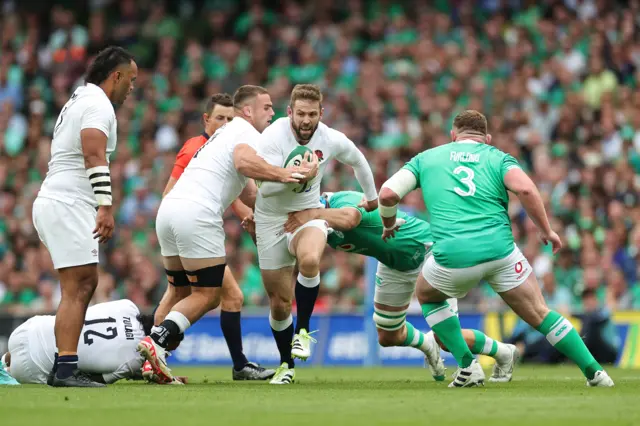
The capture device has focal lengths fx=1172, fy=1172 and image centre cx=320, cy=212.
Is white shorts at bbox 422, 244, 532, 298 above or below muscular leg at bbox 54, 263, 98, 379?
above

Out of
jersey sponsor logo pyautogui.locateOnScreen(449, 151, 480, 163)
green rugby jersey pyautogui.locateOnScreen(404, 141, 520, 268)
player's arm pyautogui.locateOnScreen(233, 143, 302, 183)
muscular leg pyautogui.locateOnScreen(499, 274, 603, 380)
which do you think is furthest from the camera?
player's arm pyautogui.locateOnScreen(233, 143, 302, 183)

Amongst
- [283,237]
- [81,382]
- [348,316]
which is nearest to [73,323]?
[81,382]

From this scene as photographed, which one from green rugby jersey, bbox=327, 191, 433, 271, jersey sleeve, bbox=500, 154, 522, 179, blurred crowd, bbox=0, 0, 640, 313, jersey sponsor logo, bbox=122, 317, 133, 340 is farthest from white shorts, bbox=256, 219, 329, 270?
blurred crowd, bbox=0, 0, 640, 313

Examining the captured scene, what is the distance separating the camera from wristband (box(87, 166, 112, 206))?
9.25m

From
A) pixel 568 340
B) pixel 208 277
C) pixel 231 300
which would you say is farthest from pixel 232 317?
pixel 568 340

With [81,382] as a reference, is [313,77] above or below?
above

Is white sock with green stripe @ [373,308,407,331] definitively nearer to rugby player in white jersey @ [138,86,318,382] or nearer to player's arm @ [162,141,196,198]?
rugby player in white jersey @ [138,86,318,382]

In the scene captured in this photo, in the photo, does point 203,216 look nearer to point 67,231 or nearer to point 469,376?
point 67,231

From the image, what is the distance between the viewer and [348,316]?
1731cm

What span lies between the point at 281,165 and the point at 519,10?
13779mm

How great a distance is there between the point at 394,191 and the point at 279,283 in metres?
1.57

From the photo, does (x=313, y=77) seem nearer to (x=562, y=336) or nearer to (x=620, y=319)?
(x=620, y=319)

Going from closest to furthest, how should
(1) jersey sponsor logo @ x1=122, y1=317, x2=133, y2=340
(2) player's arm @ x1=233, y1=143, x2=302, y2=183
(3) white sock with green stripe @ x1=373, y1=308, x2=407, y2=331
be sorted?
1. (2) player's arm @ x1=233, y1=143, x2=302, y2=183
2. (1) jersey sponsor logo @ x1=122, y1=317, x2=133, y2=340
3. (3) white sock with green stripe @ x1=373, y1=308, x2=407, y2=331

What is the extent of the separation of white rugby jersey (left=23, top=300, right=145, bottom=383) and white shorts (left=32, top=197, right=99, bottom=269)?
1098 millimetres
